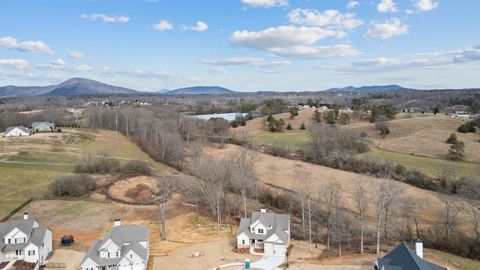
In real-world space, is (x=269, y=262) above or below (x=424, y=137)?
below

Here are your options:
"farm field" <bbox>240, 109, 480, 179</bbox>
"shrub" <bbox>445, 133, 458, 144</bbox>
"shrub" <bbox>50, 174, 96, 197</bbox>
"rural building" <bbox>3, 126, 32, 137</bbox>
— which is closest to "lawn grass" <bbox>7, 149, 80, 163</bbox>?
"shrub" <bbox>50, 174, 96, 197</bbox>

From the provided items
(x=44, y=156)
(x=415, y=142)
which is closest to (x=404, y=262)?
(x=415, y=142)

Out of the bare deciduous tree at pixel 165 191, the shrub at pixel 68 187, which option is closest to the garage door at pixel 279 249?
the bare deciduous tree at pixel 165 191

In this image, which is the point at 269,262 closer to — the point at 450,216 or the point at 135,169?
the point at 450,216

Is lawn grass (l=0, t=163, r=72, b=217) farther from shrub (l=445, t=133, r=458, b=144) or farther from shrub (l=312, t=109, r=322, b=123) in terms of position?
shrub (l=312, t=109, r=322, b=123)

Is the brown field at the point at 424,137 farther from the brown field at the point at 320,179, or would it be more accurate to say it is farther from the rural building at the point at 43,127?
the rural building at the point at 43,127
